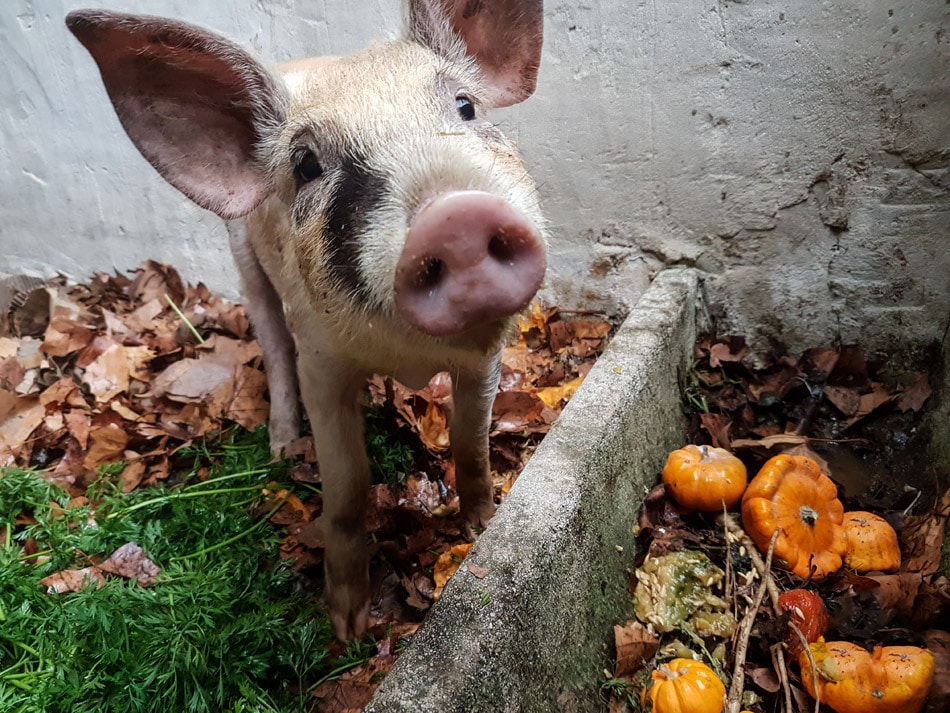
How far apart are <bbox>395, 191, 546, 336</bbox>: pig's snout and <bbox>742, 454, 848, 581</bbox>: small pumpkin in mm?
1195

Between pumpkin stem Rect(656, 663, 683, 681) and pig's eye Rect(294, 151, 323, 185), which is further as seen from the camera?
pig's eye Rect(294, 151, 323, 185)

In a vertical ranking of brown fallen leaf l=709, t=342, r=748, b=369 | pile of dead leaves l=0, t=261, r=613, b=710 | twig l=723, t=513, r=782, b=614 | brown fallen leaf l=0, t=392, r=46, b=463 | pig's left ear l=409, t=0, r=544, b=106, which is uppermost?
pig's left ear l=409, t=0, r=544, b=106

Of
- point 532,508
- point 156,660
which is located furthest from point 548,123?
point 156,660

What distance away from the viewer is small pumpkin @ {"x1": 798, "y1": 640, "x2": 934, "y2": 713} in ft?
4.51

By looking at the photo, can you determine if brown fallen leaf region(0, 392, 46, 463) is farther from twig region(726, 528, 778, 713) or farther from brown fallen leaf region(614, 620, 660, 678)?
twig region(726, 528, 778, 713)

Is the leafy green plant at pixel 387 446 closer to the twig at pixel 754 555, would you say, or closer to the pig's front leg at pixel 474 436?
the pig's front leg at pixel 474 436

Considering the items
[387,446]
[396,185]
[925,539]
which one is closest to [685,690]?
[925,539]

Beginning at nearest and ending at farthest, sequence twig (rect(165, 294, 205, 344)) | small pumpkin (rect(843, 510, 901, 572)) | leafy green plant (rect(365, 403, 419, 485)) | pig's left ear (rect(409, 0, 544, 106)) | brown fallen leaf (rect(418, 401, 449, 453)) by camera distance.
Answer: small pumpkin (rect(843, 510, 901, 572))
pig's left ear (rect(409, 0, 544, 106))
leafy green plant (rect(365, 403, 419, 485))
brown fallen leaf (rect(418, 401, 449, 453))
twig (rect(165, 294, 205, 344))

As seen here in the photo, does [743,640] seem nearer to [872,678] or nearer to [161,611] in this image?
[872,678]

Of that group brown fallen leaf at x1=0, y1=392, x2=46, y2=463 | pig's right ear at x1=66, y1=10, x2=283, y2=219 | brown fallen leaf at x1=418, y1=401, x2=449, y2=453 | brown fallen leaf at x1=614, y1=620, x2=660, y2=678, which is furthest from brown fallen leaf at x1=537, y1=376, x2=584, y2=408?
brown fallen leaf at x1=0, y1=392, x2=46, y2=463

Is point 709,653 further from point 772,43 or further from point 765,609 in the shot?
point 772,43

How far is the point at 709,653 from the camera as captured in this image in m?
1.65

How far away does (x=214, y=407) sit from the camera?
10.7 feet

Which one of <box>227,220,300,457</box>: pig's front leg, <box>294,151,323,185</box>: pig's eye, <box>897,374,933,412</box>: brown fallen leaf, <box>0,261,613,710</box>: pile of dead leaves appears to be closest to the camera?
<box>294,151,323,185</box>: pig's eye
